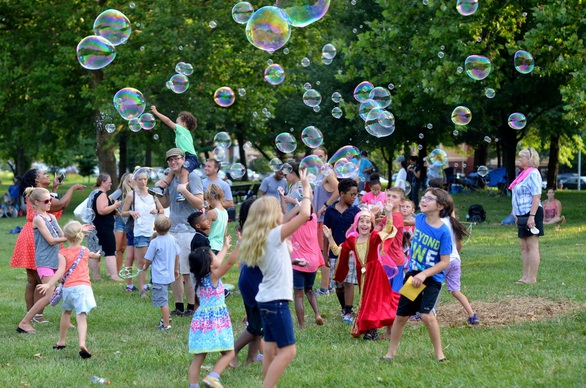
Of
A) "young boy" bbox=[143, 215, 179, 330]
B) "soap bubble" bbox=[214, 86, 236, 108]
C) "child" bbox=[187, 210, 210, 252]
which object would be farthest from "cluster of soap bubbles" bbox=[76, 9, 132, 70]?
"child" bbox=[187, 210, 210, 252]

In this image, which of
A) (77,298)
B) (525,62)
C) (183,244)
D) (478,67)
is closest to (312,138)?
(183,244)

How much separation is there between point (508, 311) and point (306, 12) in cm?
435

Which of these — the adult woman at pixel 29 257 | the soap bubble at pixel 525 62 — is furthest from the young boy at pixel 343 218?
the soap bubble at pixel 525 62

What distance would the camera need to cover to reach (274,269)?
228 inches

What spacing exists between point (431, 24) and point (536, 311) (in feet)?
47.2

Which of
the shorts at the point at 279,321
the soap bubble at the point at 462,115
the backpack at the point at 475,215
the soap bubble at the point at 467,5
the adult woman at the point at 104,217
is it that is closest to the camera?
the shorts at the point at 279,321

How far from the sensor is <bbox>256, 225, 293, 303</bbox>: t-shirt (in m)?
5.76

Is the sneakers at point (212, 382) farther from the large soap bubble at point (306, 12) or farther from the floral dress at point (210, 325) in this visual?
the large soap bubble at point (306, 12)

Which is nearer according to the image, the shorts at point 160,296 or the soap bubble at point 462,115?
the shorts at point 160,296

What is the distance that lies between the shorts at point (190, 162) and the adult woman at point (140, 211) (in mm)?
2110

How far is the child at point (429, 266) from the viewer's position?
6723 mm

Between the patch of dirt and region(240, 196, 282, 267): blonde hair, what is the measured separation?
3.36 metres

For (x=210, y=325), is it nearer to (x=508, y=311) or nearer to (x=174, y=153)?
(x=174, y=153)

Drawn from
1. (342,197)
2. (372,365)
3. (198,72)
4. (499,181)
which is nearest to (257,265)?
(372,365)
